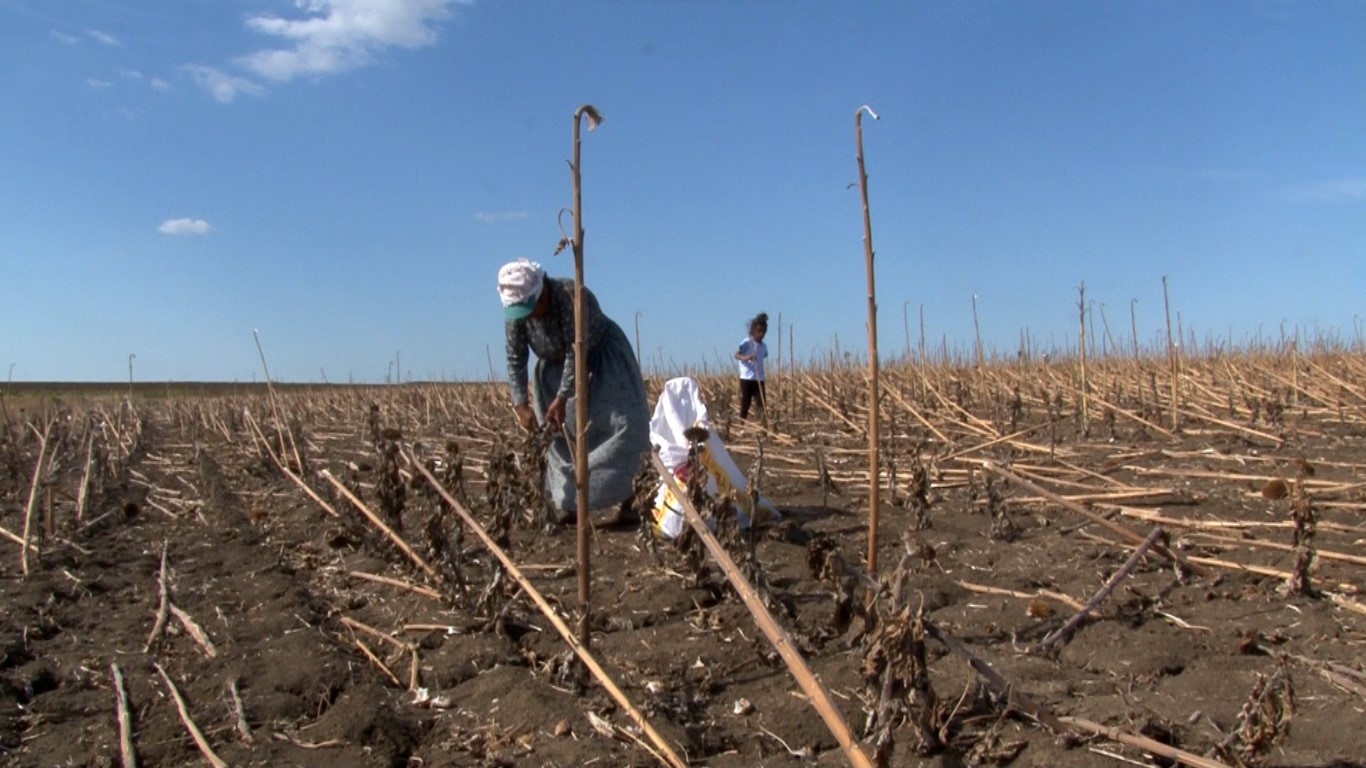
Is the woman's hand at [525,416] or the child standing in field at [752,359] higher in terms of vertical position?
the child standing in field at [752,359]

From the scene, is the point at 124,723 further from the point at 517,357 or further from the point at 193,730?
the point at 517,357

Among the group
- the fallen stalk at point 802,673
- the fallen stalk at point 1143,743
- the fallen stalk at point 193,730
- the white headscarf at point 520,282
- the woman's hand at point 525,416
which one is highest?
the white headscarf at point 520,282

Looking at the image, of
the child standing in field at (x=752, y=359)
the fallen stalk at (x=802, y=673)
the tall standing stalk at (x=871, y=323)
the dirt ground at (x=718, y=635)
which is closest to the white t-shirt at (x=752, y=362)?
the child standing in field at (x=752, y=359)

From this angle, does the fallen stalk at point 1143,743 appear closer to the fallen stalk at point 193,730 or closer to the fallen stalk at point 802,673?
the fallen stalk at point 802,673

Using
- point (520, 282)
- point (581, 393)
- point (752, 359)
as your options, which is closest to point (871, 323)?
point (581, 393)

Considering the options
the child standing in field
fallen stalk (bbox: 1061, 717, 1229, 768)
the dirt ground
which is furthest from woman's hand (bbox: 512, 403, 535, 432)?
the child standing in field

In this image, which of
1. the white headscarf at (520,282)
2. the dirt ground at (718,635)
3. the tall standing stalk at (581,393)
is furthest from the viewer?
the white headscarf at (520,282)

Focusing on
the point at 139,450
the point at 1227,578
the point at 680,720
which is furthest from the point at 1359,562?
the point at 139,450

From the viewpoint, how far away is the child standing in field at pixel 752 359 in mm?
9805

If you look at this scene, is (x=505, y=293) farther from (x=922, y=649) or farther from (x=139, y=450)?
(x=139, y=450)

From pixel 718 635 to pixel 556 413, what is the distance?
5.92ft

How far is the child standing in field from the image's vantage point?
9805 millimetres

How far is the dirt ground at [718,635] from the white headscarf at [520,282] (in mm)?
625

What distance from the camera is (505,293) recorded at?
14.3 ft
